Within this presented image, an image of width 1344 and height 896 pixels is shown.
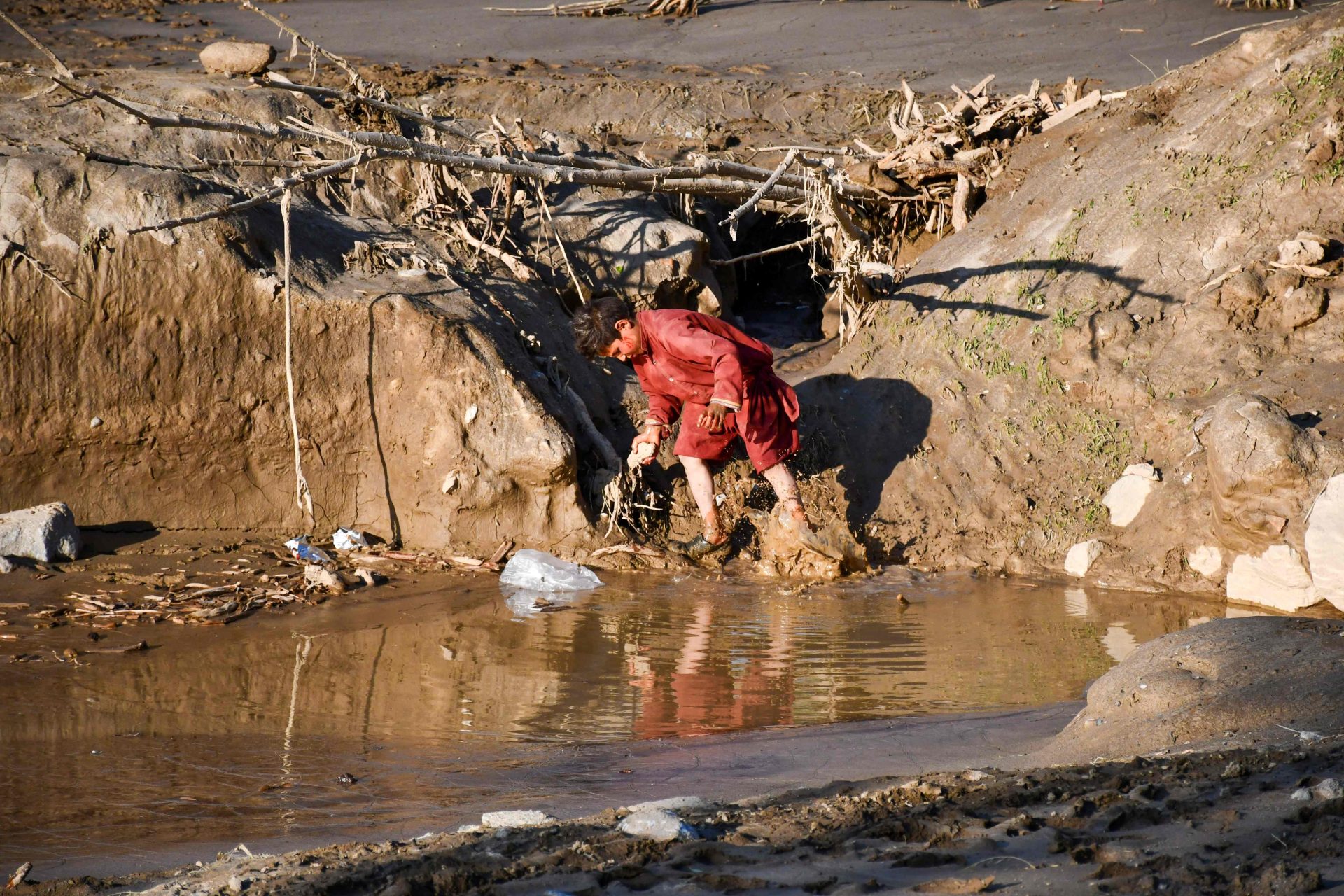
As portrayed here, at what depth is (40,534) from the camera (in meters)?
5.50

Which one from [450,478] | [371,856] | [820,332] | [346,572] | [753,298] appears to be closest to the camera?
[371,856]

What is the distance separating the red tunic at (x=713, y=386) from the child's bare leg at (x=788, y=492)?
0.19 feet

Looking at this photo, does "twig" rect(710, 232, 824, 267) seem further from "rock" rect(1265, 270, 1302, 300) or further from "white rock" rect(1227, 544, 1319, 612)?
"white rock" rect(1227, 544, 1319, 612)

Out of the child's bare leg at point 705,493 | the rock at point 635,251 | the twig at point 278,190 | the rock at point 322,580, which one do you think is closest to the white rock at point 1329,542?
the child's bare leg at point 705,493

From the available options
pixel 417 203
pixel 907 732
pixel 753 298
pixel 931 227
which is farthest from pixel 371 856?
pixel 753 298

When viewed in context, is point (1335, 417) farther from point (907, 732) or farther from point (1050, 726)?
point (907, 732)

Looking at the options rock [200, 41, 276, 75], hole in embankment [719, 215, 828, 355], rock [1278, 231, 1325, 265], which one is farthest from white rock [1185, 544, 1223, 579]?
rock [200, 41, 276, 75]

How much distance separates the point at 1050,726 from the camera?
3865mm

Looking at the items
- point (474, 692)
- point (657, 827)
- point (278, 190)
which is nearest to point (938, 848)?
point (657, 827)

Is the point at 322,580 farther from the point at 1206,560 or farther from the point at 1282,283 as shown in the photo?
the point at 1282,283

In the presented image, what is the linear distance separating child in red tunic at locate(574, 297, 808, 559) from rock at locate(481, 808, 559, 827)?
301 centimetres

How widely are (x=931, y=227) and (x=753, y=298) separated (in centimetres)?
206

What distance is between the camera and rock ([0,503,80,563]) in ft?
17.9

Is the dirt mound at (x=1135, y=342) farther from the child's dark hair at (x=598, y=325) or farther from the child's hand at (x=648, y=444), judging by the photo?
the child's dark hair at (x=598, y=325)
